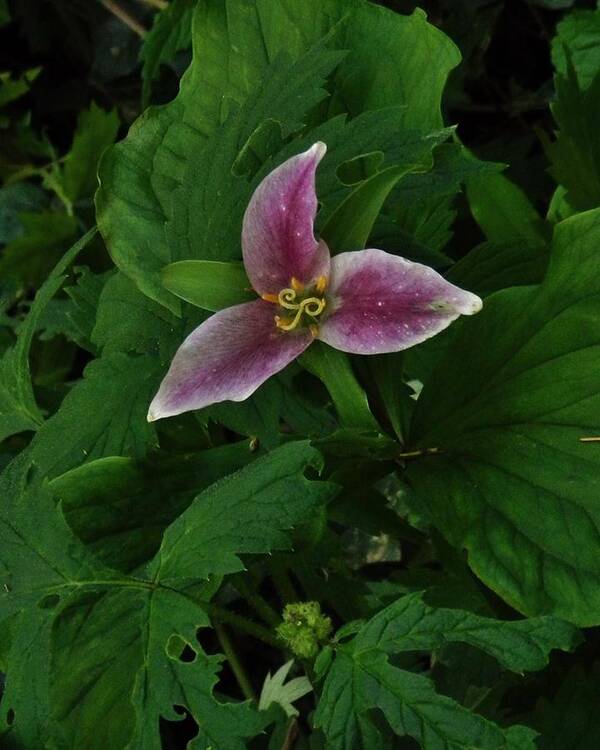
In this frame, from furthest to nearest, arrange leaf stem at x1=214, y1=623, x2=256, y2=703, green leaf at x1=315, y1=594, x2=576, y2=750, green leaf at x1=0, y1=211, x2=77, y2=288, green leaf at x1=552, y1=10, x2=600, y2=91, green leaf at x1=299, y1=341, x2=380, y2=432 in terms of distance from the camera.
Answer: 1. green leaf at x1=0, y1=211, x2=77, y2=288
2. green leaf at x1=552, y1=10, x2=600, y2=91
3. leaf stem at x1=214, y1=623, x2=256, y2=703
4. green leaf at x1=299, y1=341, x2=380, y2=432
5. green leaf at x1=315, y1=594, x2=576, y2=750

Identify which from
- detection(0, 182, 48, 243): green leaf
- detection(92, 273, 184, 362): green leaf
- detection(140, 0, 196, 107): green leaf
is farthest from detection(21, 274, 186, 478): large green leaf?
detection(0, 182, 48, 243): green leaf

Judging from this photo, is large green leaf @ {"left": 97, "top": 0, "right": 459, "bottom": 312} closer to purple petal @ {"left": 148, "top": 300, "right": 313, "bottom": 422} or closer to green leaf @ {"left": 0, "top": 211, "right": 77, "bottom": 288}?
purple petal @ {"left": 148, "top": 300, "right": 313, "bottom": 422}

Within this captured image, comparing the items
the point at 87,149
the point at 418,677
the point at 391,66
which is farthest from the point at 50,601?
the point at 87,149

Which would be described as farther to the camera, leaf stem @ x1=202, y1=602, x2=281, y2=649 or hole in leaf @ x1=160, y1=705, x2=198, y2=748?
hole in leaf @ x1=160, y1=705, x2=198, y2=748

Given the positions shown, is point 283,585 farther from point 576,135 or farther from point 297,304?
point 576,135

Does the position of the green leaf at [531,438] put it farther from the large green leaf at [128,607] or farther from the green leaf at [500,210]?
the green leaf at [500,210]

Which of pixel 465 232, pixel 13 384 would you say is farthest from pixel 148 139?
pixel 465 232
